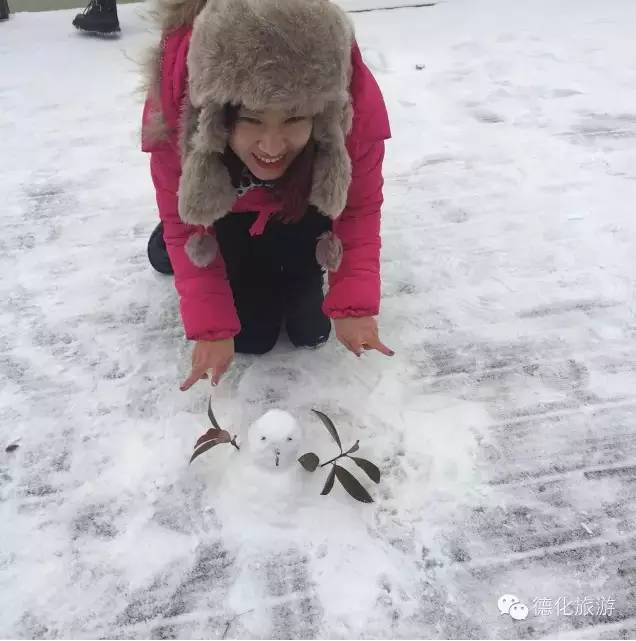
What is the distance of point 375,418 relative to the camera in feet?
4.11

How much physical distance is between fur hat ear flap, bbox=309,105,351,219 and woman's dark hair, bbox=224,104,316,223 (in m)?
0.02

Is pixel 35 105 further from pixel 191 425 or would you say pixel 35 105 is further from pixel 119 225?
pixel 191 425

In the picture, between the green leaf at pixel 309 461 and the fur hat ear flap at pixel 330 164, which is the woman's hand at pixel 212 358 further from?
the fur hat ear flap at pixel 330 164

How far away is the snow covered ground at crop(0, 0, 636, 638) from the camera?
Answer: 100cm

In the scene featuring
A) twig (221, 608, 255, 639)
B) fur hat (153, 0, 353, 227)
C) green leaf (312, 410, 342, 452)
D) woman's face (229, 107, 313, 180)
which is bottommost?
twig (221, 608, 255, 639)

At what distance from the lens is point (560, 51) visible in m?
2.79

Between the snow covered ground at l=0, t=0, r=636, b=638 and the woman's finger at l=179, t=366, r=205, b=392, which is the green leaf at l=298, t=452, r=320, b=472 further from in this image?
the woman's finger at l=179, t=366, r=205, b=392

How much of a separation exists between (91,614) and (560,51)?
286 centimetres

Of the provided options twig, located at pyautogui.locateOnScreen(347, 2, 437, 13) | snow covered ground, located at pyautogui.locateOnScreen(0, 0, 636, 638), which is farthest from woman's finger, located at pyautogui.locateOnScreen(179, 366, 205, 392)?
twig, located at pyautogui.locateOnScreen(347, 2, 437, 13)

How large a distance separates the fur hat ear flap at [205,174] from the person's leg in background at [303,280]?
26 centimetres

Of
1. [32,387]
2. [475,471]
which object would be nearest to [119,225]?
[32,387]

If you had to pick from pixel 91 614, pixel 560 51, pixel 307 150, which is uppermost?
pixel 307 150

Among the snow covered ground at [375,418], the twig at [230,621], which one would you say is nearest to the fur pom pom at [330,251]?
the snow covered ground at [375,418]

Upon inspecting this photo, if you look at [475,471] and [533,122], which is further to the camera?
[533,122]
